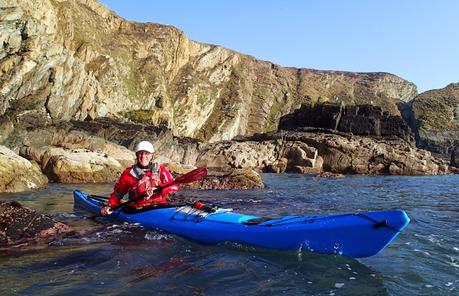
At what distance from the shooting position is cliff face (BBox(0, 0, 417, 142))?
113 ft

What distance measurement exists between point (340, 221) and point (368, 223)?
41 cm

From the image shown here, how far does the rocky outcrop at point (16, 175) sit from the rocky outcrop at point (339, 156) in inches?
1008

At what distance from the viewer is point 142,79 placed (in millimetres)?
70750

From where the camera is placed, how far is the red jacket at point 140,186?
346 inches

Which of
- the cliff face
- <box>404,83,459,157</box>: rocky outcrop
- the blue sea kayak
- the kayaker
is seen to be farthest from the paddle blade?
<box>404,83,459,157</box>: rocky outcrop

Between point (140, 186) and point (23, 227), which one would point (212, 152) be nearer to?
point (140, 186)

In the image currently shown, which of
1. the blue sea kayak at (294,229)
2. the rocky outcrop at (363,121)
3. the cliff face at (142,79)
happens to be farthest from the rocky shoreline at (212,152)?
the blue sea kayak at (294,229)

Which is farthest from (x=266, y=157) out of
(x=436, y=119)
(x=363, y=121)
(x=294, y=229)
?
(x=436, y=119)

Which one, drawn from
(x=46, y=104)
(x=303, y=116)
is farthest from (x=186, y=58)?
(x=46, y=104)

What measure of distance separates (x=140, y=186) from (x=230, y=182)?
11.4 metres

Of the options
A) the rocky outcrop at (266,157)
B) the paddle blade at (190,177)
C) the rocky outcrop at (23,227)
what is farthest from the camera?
the rocky outcrop at (266,157)

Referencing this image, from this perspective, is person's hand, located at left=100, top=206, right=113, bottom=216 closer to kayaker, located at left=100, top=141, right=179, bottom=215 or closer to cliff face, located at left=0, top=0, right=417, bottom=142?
kayaker, located at left=100, top=141, right=179, bottom=215

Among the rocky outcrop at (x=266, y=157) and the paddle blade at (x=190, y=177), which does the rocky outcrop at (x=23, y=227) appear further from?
the rocky outcrop at (x=266, y=157)

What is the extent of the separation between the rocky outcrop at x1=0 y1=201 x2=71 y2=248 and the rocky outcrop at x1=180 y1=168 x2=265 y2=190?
36.9 feet
